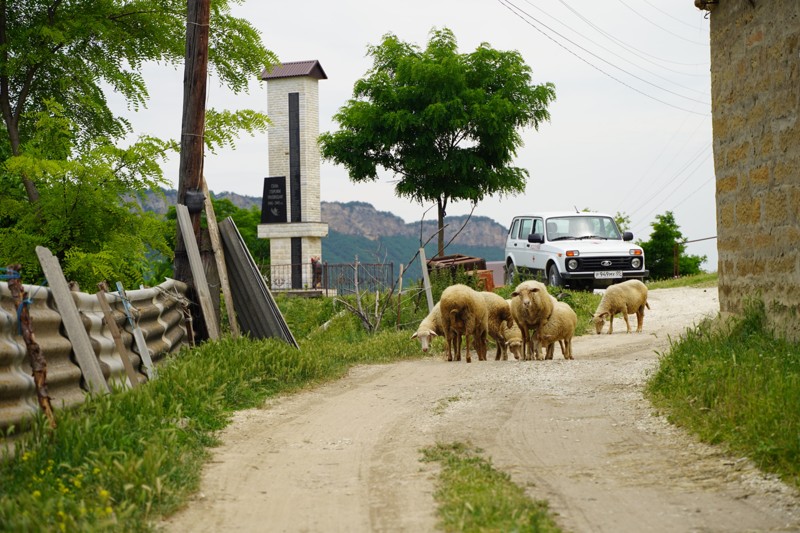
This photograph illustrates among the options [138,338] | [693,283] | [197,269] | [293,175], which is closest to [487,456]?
[138,338]

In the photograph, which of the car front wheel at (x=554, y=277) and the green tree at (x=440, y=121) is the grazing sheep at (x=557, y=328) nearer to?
the car front wheel at (x=554, y=277)

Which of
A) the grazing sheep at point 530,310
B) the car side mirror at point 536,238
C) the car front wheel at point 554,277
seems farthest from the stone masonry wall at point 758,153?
the car side mirror at point 536,238

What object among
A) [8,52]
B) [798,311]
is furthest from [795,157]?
[8,52]

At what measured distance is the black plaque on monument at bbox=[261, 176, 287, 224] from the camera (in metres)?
43.0

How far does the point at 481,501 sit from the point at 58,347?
3.87m

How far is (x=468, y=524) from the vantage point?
519 centimetres

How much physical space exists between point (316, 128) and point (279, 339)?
3123 cm

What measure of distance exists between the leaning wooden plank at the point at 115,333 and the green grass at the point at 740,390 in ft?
15.6

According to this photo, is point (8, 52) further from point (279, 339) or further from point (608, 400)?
point (608, 400)

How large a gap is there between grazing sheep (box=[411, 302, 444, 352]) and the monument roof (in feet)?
95.1

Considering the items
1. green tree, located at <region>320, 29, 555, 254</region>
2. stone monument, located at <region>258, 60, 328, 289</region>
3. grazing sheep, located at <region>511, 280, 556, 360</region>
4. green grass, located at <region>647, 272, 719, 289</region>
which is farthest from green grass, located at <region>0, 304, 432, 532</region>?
stone monument, located at <region>258, 60, 328, 289</region>

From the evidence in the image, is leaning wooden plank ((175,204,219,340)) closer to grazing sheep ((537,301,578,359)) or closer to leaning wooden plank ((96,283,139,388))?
leaning wooden plank ((96,283,139,388))

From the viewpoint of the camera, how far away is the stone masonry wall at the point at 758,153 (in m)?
9.64

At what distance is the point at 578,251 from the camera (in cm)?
2252
